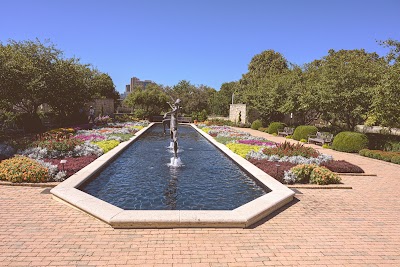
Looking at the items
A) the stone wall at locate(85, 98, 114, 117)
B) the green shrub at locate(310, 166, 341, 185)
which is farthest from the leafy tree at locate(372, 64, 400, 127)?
the stone wall at locate(85, 98, 114, 117)

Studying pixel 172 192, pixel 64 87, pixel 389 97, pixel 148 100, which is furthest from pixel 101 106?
pixel 172 192

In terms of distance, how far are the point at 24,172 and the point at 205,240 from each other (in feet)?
22.6

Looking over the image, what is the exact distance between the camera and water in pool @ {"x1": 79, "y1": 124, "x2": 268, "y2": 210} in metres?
8.09

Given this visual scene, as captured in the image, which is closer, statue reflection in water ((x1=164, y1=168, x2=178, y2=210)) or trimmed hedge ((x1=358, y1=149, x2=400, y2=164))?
statue reflection in water ((x1=164, y1=168, x2=178, y2=210))

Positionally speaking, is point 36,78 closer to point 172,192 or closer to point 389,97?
point 172,192

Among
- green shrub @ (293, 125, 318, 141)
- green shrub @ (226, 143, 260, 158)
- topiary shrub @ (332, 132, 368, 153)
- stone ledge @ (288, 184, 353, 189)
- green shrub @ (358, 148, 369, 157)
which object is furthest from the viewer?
green shrub @ (293, 125, 318, 141)

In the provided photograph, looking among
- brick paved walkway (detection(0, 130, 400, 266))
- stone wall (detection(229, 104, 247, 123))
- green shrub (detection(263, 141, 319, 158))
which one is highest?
stone wall (detection(229, 104, 247, 123))

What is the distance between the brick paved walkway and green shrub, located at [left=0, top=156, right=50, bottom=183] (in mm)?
1376

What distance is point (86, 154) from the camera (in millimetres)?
13672

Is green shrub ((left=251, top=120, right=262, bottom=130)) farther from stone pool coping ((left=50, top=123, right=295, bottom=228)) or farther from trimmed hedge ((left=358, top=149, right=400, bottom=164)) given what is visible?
stone pool coping ((left=50, top=123, right=295, bottom=228))

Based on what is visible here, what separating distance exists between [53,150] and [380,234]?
1258 cm

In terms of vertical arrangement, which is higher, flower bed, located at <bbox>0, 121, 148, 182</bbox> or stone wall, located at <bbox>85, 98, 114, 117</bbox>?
stone wall, located at <bbox>85, 98, 114, 117</bbox>

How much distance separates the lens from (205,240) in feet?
18.7

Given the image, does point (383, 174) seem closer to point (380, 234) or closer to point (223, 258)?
point (380, 234)
